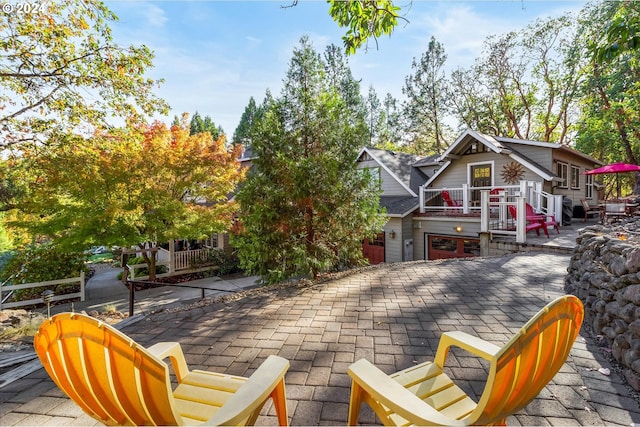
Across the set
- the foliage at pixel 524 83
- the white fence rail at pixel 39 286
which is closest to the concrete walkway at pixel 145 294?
the white fence rail at pixel 39 286

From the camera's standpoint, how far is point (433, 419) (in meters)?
1.21

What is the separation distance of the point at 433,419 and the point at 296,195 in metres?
4.50

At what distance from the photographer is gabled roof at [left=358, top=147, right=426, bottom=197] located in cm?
1491

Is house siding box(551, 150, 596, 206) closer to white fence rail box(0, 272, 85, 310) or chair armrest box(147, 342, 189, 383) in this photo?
chair armrest box(147, 342, 189, 383)

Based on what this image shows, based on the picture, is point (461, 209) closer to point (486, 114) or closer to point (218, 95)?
point (218, 95)

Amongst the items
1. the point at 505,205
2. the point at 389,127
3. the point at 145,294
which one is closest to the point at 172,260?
the point at 145,294

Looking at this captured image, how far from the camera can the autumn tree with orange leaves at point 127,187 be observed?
7.23 metres

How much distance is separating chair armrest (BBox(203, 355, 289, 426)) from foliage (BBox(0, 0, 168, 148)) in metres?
7.30

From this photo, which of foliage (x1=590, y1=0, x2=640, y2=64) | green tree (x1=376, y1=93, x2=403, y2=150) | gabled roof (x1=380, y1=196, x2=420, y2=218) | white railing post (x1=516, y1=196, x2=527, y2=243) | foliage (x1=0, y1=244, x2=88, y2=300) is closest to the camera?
foliage (x1=590, y1=0, x2=640, y2=64)

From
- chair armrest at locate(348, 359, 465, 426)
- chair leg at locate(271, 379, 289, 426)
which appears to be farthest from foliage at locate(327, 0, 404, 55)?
chair leg at locate(271, 379, 289, 426)

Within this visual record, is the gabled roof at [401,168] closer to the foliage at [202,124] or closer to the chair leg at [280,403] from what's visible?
the chair leg at [280,403]

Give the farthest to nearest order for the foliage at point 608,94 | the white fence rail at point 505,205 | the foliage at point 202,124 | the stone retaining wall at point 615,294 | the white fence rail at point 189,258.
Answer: the foliage at point 202,124, the foliage at point 608,94, the white fence rail at point 189,258, the white fence rail at point 505,205, the stone retaining wall at point 615,294

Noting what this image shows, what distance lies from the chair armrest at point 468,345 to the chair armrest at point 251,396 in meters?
1.11

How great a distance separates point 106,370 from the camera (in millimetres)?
1221
